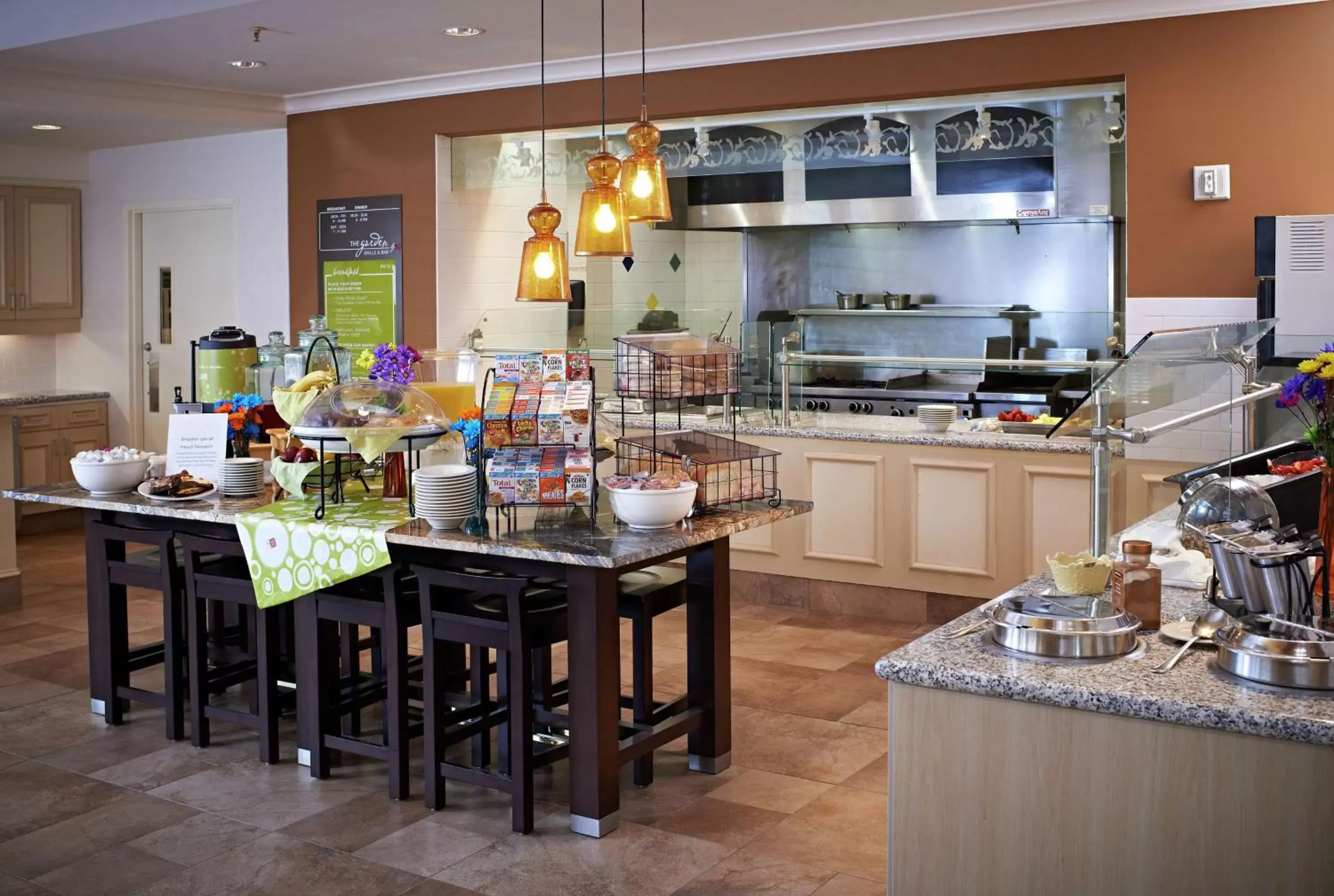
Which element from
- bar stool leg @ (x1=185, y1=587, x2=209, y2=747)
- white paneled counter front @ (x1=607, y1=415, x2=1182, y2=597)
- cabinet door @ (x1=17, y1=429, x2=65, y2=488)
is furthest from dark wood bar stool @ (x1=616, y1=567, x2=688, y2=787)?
cabinet door @ (x1=17, y1=429, x2=65, y2=488)

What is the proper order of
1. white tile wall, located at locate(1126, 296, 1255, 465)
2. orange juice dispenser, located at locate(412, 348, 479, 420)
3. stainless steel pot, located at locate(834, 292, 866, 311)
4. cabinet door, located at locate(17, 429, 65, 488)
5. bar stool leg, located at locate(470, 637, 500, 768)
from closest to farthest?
white tile wall, located at locate(1126, 296, 1255, 465), bar stool leg, located at locate(470, 637, 500, 768), orange juice dispenser, located at locate(412, 348, 479, 420), stainless steel pot, located at locate(834, 292, 866, 311), cabinet door, located at locate(17, 429, 65, 488)

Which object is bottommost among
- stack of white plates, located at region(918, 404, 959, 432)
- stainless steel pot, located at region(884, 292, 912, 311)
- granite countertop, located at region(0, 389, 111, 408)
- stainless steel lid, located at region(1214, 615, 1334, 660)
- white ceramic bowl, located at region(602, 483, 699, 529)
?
stainless steel lid, located at region(1214, 615, 1334, 660)

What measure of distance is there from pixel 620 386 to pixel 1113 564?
170cm

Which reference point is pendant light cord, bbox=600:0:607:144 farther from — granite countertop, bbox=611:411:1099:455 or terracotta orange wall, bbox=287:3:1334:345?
granite countertop, bbox=611:411:1099:455

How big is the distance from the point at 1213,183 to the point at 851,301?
291cm

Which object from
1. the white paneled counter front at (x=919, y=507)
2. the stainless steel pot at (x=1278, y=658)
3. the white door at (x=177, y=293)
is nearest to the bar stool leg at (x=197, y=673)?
the white paneled counter front at (x=919, y=507)

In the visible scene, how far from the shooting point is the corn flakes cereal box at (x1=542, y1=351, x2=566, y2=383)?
3.76 m

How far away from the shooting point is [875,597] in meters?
5.86

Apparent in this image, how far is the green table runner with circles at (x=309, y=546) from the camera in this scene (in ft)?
12.0

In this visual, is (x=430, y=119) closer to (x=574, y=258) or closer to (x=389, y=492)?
(x=574, y=258)

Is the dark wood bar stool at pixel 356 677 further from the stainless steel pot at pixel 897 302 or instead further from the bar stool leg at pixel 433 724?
the stainless steel pot at pixel 897 302

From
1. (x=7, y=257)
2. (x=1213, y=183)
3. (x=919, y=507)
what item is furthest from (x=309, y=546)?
(x=7, y=257)

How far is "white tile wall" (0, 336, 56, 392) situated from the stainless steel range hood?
16.2 ft

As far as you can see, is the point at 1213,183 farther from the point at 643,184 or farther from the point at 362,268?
the point at 362,268
